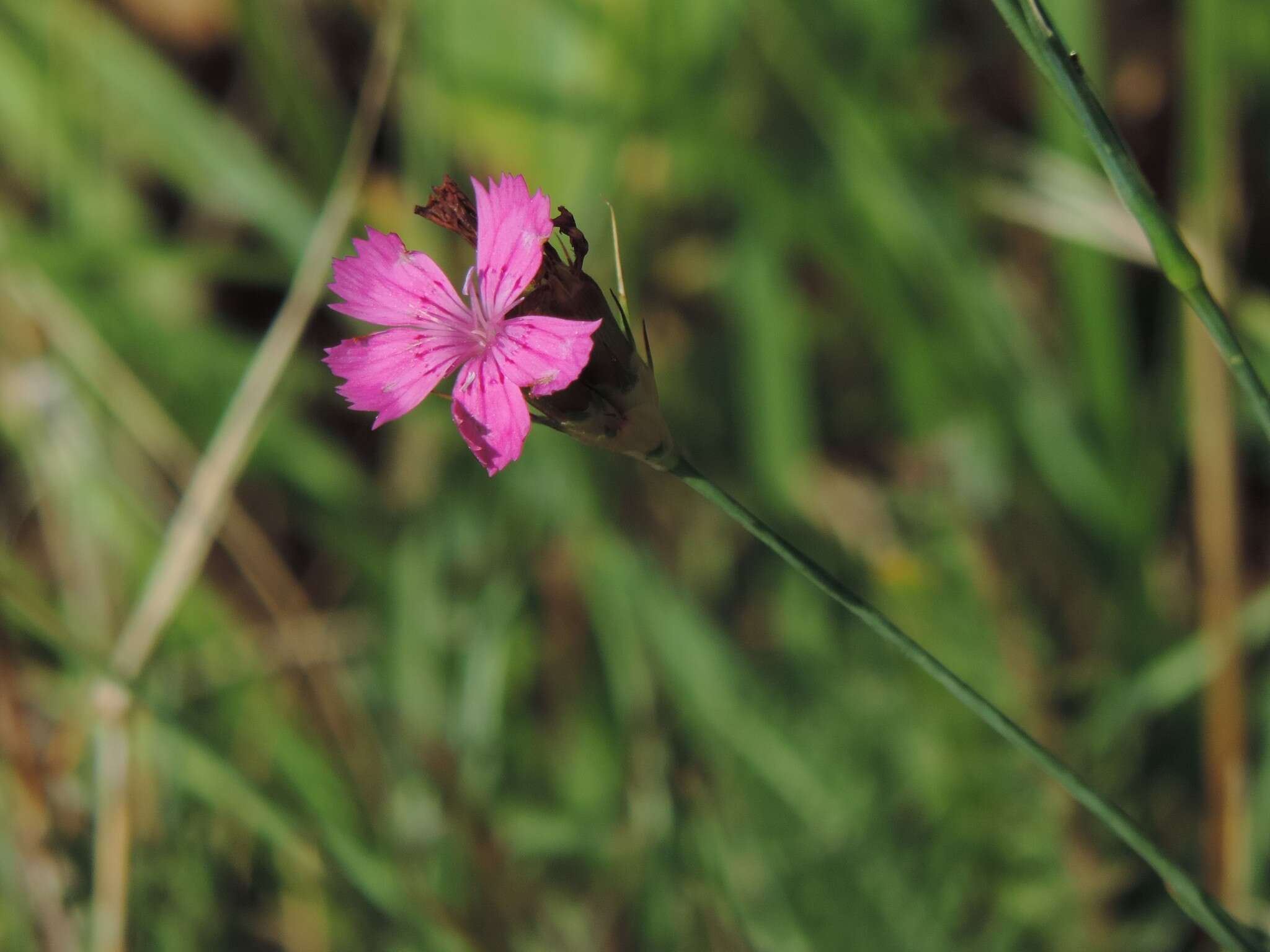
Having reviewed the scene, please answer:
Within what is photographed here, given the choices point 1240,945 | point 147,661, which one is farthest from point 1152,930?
point 147,661

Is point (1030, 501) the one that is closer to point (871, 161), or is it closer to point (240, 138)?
point (871, 161)

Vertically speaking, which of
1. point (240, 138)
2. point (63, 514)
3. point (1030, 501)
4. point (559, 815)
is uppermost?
point (240, 138)

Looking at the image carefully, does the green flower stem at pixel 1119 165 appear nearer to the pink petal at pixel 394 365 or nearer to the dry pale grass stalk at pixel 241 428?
the pink petal at pixel 394 365

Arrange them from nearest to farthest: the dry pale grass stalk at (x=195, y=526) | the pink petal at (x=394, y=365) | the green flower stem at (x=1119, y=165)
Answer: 1. the green flower stem at (x=1119, y=165)
2. the pink petal at (x=394, y=365)
3. the dry pale grass stalk at (x=195, y=526)

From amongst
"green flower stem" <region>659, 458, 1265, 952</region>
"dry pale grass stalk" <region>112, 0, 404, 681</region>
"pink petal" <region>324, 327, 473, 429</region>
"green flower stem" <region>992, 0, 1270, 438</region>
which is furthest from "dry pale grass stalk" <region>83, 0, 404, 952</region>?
"green flower stem" <region>992, 0, 1270, 438</region>

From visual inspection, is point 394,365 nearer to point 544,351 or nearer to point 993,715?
point 544,351

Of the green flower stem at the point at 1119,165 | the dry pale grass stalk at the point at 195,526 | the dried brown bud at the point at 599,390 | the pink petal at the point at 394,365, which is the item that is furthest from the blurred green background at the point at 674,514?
the green flower stem at the point at 1119,165

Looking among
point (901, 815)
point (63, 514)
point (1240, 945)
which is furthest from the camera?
point (63, 514)
